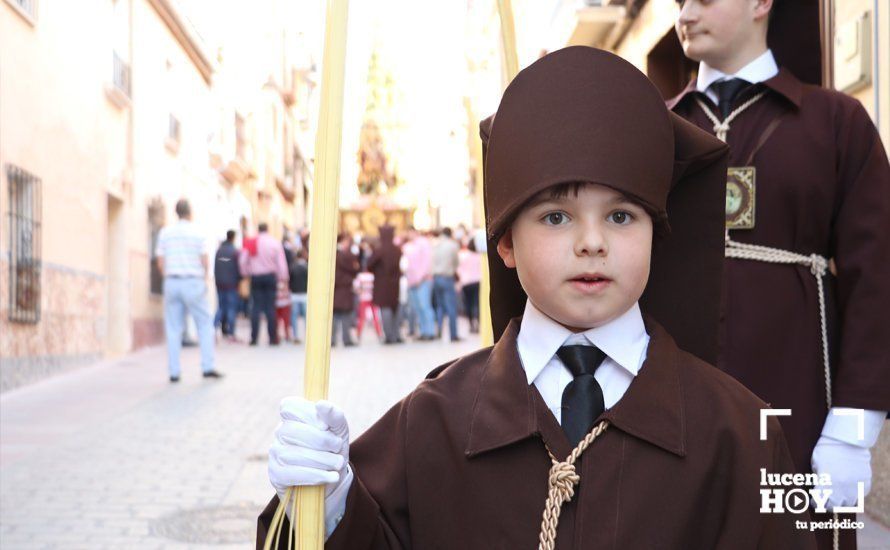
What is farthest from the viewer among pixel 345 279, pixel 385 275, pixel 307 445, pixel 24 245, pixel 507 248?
pixel 345 279

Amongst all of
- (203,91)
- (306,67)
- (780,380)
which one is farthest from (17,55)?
(306,67)

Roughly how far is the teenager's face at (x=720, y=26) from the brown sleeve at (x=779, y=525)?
1277 millimetres

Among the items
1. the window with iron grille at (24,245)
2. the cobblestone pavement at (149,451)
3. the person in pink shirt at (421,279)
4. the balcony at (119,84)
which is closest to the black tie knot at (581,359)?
the cobblestone pavement at (149,451)

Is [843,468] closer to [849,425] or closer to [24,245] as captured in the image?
[849,425]

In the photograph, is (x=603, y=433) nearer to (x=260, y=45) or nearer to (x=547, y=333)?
(x=547, y=333)

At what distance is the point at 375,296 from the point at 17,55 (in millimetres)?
8977

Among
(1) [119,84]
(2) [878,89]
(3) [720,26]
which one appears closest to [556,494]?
(3) [720,26]

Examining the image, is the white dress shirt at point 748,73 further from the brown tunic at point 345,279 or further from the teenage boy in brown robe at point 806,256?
the brown tunic at point 345,279

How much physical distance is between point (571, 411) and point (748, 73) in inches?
54.1

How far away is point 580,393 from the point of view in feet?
6.42

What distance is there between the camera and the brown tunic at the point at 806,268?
8.98ft

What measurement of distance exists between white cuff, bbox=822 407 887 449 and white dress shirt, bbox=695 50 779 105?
0.88m

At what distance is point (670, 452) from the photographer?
187 centimetres

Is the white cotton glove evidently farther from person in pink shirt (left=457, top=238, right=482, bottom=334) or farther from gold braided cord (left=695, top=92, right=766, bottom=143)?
person in pink shirt (left=457, top=238, right=482, bottom=334)
